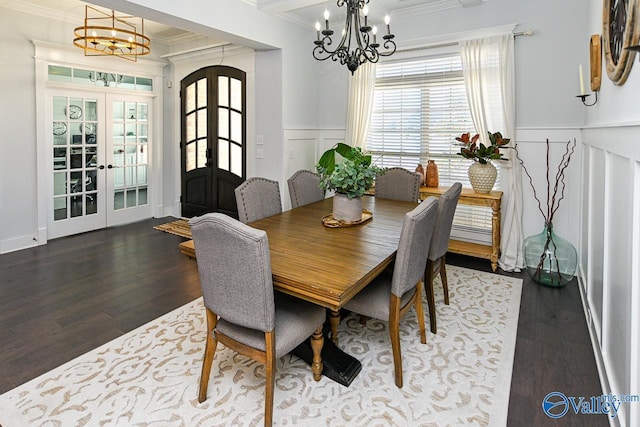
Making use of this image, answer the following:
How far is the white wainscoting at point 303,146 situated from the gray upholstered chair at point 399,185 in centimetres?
139

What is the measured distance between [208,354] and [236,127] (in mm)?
3828

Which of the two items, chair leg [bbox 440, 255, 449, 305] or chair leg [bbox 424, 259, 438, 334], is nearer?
chair leg [bbox 424, 259, 438, 334]

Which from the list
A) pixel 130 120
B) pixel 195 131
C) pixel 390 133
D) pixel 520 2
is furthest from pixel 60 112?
pixel 520 2

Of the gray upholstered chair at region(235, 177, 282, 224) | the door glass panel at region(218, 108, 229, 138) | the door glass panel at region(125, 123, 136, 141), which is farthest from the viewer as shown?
the door glass panel at region(125, 123, 136, 141)

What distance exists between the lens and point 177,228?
18.2 ft

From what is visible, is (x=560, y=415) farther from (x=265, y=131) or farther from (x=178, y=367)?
(x=265, y=131)

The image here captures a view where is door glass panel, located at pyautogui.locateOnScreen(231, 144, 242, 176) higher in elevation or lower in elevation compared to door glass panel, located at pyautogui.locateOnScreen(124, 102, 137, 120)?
lower

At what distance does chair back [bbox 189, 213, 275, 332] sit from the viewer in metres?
1.57

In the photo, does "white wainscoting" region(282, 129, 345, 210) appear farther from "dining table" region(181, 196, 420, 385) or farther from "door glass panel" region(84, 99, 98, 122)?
"door glass panel" region(84, 99, 98, 122)

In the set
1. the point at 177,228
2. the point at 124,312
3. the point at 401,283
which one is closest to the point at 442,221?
the point at 401,283

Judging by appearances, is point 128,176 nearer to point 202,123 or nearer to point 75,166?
point 75,166

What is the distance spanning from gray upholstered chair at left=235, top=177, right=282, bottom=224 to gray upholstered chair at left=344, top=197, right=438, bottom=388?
3.57 ft

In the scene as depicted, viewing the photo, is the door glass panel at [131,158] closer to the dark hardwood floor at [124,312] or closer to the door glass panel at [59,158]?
the door glass panel at [59,158]

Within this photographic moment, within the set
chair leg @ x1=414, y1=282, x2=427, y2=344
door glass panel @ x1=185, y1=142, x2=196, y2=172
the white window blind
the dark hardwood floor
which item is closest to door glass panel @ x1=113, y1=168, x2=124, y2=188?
door glass panel @ x1=185, y1=142, x2=196, y2=172
